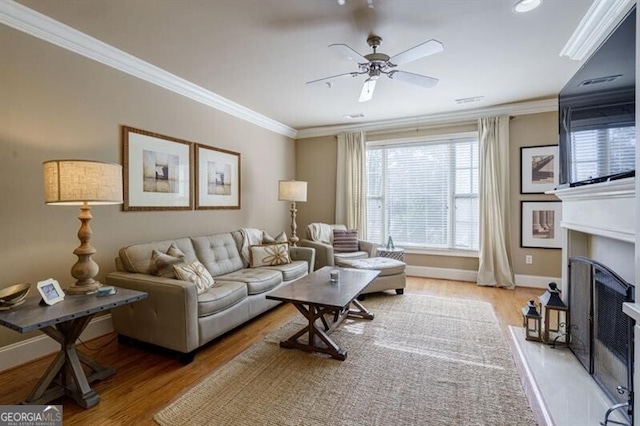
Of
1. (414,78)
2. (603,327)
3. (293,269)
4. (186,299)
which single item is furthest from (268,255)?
(603,327)

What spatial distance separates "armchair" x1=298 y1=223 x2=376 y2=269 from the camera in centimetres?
431

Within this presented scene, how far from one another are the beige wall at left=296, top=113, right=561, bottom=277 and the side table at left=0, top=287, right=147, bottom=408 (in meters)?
4.00

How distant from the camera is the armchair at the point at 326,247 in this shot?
4.31 m

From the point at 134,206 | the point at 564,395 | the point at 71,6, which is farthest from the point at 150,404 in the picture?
the point at 71,6

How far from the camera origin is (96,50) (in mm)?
2678

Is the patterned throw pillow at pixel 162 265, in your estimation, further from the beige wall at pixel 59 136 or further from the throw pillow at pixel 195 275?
the beige wall at pixel 59 136

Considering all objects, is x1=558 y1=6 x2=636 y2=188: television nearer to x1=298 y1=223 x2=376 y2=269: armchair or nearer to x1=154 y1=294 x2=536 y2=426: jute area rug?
x1=154 y1=294 x2=536 y2=426: jute area rug

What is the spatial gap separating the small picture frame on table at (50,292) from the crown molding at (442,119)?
14.8 ft

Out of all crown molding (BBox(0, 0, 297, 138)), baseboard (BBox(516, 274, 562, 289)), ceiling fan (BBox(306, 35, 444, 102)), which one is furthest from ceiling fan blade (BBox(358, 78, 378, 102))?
baseboard (BBox(516, 274, 562, 289))

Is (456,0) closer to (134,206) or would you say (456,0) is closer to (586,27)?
(586,27)

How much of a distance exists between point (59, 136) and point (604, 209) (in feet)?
13.0

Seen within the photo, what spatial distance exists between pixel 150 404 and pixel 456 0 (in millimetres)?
3273

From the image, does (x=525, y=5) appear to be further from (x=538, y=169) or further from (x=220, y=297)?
(x=220, y=297)

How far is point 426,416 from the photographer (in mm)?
1748
